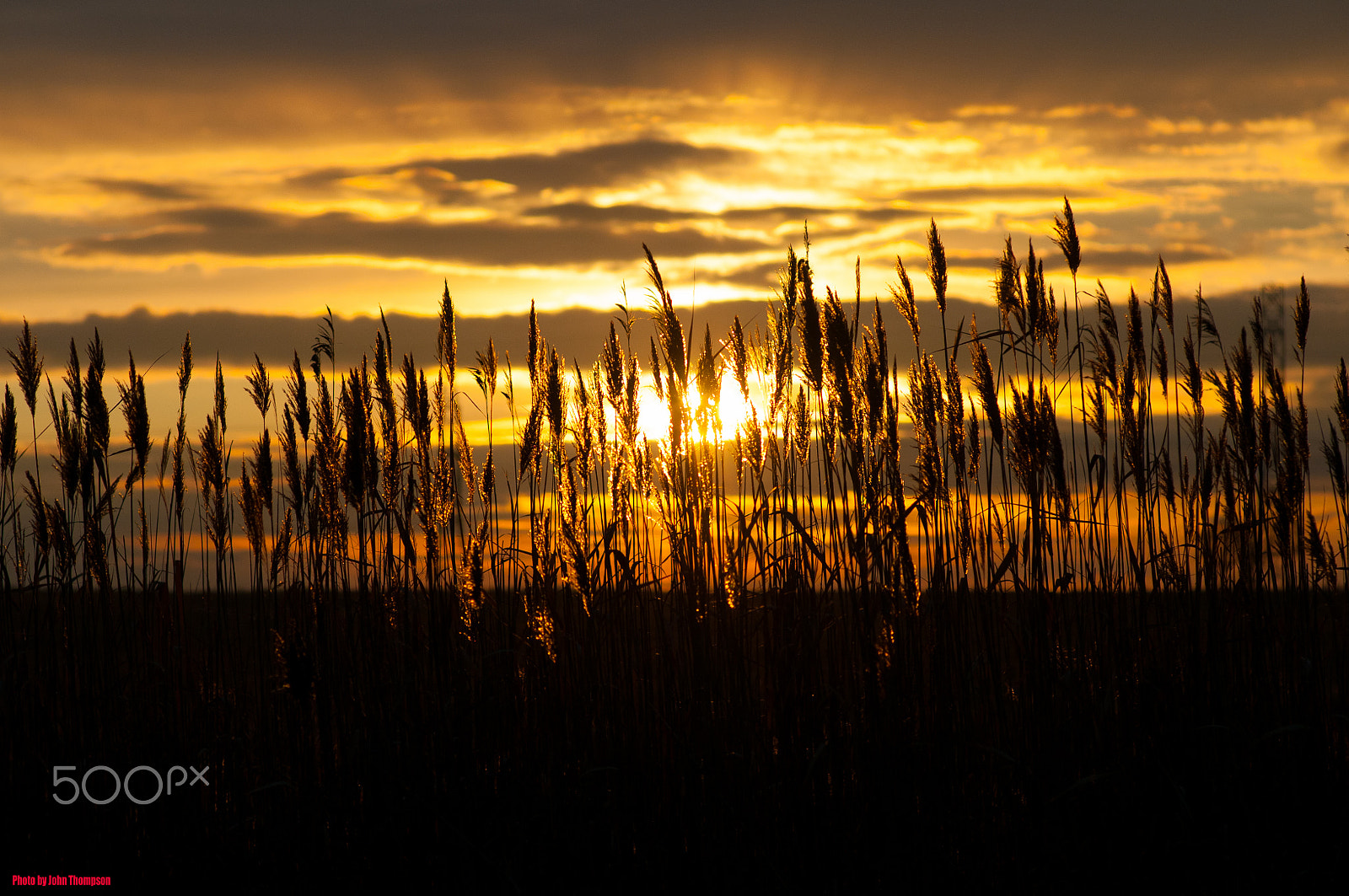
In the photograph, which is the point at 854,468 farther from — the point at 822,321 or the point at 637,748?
the point at 637,748

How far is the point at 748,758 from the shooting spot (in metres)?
2.82

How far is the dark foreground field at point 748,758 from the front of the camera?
109 inches

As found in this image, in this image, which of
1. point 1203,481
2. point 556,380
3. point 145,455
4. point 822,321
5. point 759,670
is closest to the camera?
point 822,321

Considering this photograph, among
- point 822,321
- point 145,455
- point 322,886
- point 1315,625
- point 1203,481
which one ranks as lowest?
point 322,886

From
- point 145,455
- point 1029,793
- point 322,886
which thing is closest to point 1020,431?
point 1029,793

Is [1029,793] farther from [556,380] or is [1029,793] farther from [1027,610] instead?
[556,380]

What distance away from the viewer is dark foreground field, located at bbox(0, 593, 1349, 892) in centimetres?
276

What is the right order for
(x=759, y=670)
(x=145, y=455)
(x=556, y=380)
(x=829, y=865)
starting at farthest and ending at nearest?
(x=145, y=455)
(x=556, y=380)
(x=759, y=670)
(x=829, y=865)

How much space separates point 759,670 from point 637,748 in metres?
0.47

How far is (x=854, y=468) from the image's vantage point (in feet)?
9.64

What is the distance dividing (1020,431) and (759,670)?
3.70ft

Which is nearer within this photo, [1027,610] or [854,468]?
[854,468]

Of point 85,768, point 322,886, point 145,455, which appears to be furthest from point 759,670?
point 145,455

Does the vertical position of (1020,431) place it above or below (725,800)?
above
